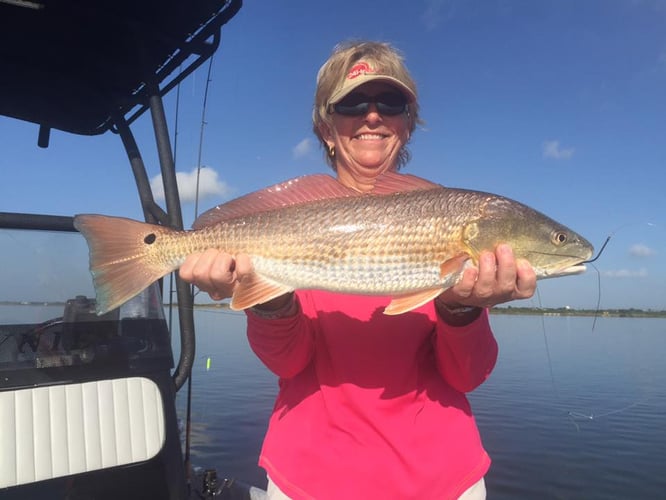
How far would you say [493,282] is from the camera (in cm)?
290

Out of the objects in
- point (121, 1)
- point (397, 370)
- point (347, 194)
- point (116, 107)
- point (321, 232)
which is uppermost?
point (121, 1)

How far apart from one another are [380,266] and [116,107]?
4029mm

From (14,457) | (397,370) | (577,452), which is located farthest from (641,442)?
(14,457)

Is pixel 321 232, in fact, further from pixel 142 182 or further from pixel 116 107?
pixel 116 107

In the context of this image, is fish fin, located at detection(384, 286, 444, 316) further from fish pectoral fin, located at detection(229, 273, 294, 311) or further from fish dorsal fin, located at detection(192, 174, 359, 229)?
fish dorsal fin, located at detection(192, 174, 359, 229)

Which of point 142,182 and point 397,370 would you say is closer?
point 397,370

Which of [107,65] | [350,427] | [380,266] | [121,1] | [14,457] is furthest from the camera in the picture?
[107,65]

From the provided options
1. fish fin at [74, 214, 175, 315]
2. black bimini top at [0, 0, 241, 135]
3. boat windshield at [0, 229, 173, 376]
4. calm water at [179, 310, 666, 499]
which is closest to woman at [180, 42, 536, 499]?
fish fin at [74, 214, 175, 315]

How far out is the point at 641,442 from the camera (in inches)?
583

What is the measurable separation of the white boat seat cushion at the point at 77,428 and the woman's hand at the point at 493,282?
2587 millimetres

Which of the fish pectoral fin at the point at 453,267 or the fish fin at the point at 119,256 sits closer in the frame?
the fish pectoral fin at the point at 453,267

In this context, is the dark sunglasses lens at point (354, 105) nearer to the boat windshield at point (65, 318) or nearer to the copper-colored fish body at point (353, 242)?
the copper-colored fish body at point (353, 242)

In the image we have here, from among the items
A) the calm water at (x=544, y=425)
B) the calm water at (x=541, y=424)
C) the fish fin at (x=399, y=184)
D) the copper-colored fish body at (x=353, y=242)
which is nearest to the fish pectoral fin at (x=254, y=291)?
the copper-colored fish body at (x=353, y=242)

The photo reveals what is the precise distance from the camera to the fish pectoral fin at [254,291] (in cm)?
303
